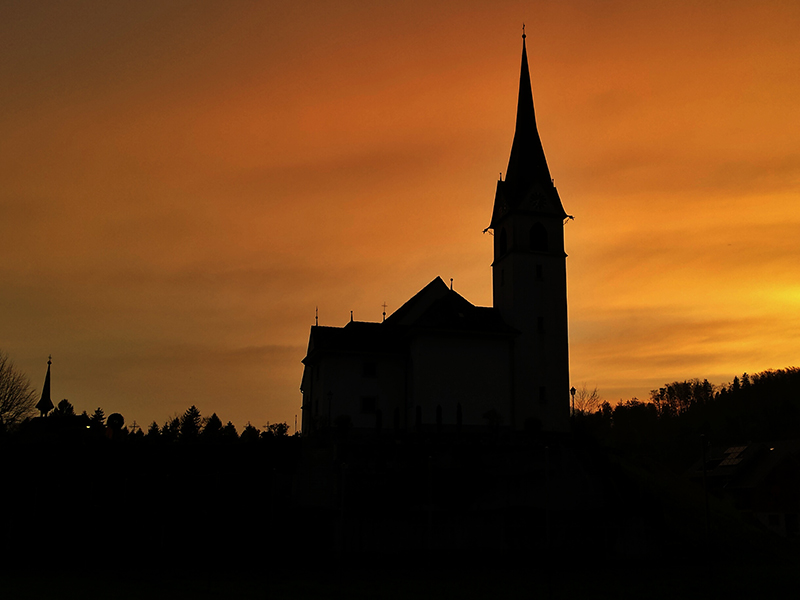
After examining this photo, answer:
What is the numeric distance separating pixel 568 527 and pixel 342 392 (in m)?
21.0

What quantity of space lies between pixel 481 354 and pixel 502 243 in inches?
419

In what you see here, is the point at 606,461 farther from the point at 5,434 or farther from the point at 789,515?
the point at 5,434

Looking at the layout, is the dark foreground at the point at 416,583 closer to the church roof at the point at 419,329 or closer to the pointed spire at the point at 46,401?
the church roof at the point at 419,329

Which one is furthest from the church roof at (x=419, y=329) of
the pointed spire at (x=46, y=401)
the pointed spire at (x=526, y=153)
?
the pointed spire at (x=46, y=401)

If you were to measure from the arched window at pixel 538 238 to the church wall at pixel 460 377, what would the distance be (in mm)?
8755

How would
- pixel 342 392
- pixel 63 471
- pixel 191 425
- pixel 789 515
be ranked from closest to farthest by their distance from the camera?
pixel 63 471 < pixel 342 392 < pixel 789 515 < pixel 191 425

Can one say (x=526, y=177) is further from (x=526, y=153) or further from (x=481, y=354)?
(x=481, y=354)

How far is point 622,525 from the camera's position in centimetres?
4581

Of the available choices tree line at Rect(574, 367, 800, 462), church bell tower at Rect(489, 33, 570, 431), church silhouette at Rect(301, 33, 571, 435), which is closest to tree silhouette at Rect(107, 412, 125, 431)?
church silhouette at Rect(301, 33, 571, 435)

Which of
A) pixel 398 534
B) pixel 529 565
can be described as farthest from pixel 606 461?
pixel 398 534

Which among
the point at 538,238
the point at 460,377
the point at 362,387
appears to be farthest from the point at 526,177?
the point at 362,387

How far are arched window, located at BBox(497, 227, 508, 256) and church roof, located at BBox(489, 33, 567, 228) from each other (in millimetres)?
1327

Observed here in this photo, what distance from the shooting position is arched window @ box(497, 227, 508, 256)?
2544 inches

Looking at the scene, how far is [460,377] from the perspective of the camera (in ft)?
193
